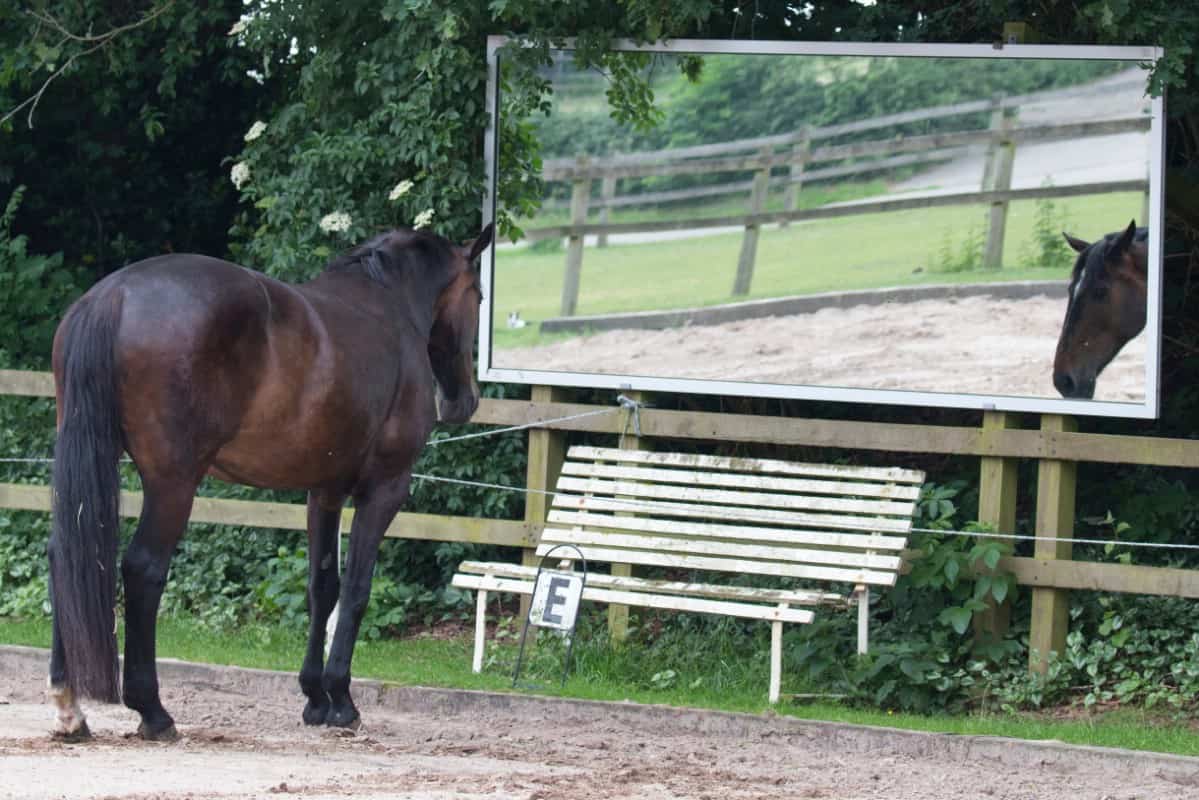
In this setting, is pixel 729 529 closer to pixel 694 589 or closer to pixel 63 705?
pixel 694 589

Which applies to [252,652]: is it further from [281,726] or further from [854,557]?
[854,557]

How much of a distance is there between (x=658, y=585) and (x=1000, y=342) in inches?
83.4

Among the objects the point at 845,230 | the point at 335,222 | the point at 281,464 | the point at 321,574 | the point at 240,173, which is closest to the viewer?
the point at 281,464

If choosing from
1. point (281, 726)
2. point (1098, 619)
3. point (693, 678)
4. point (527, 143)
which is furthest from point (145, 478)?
point (1098, 619)

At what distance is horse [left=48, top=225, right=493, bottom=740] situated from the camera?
5461 millimetres

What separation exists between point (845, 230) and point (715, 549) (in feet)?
6.07

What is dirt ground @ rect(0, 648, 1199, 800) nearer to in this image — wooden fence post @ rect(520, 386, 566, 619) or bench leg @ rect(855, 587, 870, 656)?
bench leg @ rect(855, 587, 870, 656)

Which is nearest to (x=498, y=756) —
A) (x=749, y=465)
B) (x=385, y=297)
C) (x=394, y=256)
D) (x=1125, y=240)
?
(x=385, y=297)

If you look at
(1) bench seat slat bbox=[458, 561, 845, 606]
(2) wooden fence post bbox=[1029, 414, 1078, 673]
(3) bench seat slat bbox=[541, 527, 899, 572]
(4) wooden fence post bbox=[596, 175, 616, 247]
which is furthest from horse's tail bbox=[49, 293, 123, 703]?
(2) wooden fence post bbox=[1029, 414, 1078, 673]

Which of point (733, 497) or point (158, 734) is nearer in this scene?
point (158, 734)

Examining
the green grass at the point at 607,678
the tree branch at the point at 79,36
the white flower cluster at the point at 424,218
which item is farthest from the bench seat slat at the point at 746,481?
the tree branch at the point at 79,36

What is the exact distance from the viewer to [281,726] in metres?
6.48

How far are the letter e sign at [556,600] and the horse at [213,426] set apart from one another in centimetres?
102

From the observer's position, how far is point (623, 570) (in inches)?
330
